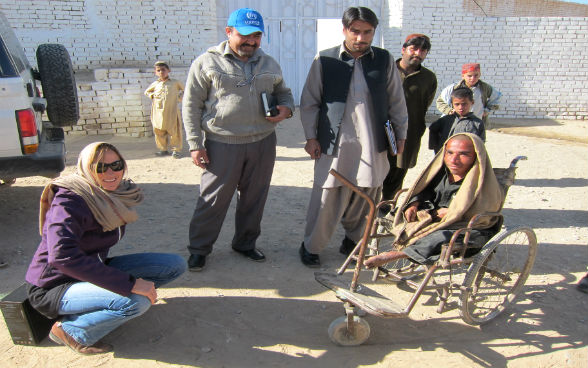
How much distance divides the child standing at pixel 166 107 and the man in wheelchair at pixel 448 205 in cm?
491

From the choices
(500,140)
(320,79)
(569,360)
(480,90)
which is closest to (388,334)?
(569,360)

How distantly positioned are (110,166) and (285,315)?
1427 mm

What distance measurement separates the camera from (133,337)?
8.95 ft

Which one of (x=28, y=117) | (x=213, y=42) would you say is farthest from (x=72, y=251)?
(x=213, y=42)

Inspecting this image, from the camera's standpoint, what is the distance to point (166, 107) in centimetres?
709

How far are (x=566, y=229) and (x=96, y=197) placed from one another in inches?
168

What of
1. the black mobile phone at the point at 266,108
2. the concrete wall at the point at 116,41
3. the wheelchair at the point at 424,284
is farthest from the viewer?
the concrete wall at the point at 116,41

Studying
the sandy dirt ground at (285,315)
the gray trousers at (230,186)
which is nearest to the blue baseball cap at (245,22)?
the gray trousers at (230,186)

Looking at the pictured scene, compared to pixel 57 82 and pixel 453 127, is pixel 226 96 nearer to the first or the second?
pixel 453 127

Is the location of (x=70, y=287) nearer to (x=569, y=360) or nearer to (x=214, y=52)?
(x=214, y=52)

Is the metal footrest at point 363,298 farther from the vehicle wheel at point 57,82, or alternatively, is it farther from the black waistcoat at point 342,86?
the vehicle wheel at point 57,82

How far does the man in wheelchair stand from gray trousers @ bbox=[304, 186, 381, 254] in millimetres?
493

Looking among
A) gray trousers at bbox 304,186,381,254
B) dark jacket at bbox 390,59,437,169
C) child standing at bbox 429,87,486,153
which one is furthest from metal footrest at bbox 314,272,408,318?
child standing at bbox 429,87,486,153

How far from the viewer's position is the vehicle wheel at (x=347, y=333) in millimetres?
2627
